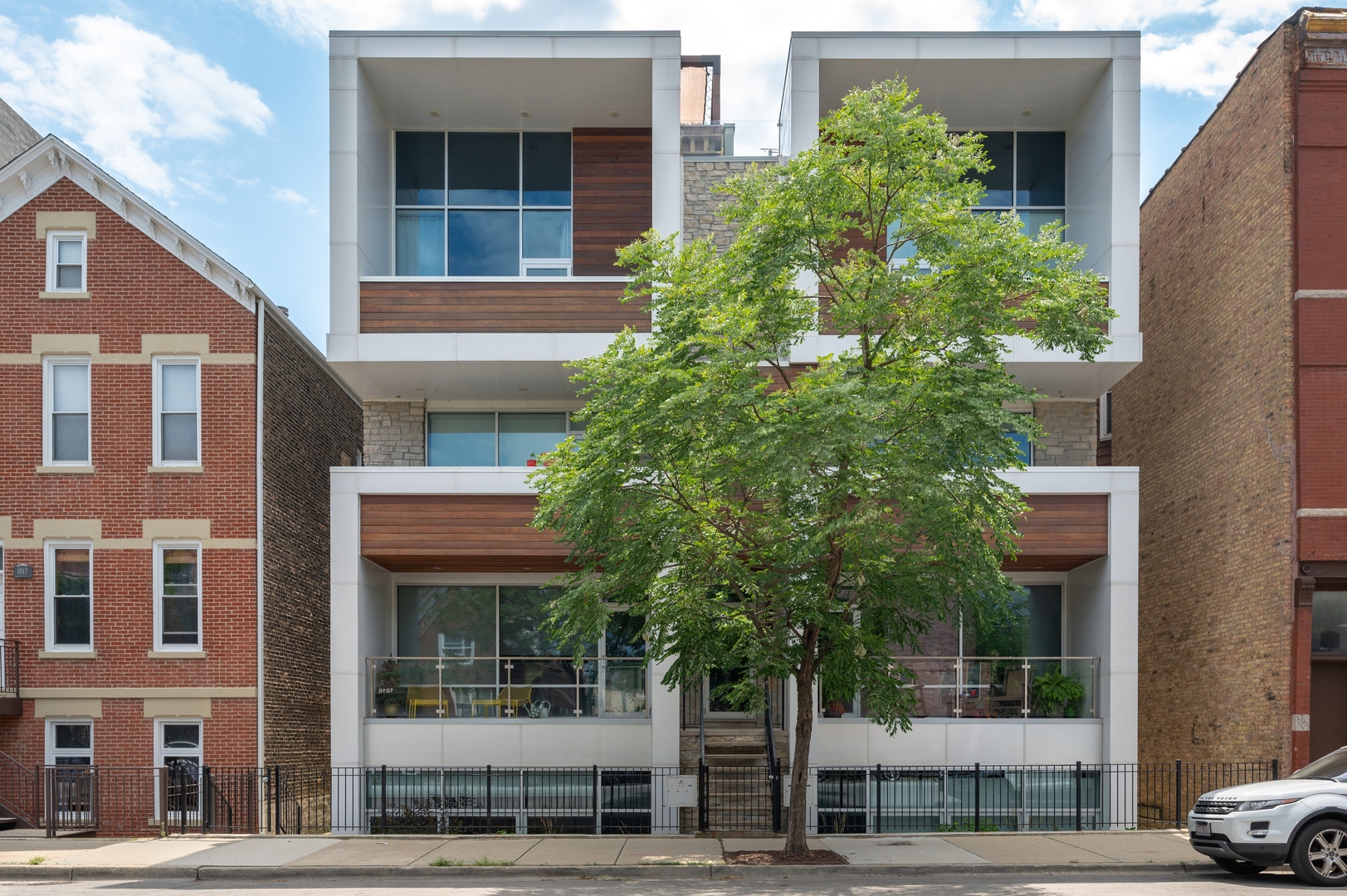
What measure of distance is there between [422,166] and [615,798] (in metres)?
12.9

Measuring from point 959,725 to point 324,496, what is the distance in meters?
13.2

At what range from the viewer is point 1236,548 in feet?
65.4

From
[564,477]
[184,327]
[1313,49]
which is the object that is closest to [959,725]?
[564,477]

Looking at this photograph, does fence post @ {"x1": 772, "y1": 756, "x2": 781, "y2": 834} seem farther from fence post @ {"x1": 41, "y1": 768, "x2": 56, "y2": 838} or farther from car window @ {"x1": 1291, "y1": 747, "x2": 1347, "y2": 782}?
fence post @ {"x1": 41, "y1": 768, "x2": 56, "y2": 838}

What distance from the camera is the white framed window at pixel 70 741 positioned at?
19.8 meters

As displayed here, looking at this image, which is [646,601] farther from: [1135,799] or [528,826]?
[1135,799]

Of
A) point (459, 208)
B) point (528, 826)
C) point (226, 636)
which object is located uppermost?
point (459, 208)

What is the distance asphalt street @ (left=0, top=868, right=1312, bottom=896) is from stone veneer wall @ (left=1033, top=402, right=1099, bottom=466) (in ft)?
32.6

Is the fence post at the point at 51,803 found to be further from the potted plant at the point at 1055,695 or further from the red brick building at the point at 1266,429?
the red brick building at the point at 1266,429

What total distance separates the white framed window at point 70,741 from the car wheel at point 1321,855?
717 inches

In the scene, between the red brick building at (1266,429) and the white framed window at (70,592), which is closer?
the red brick building at (1266,429)

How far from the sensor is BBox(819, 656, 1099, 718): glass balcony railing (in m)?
20.0

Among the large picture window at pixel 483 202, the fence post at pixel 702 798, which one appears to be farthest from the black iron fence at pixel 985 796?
the large picture window at pixel 483 202

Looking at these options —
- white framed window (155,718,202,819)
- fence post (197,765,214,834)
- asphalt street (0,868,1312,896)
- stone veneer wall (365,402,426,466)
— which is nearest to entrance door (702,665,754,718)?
stone veneer wall (365,402,426,466)
